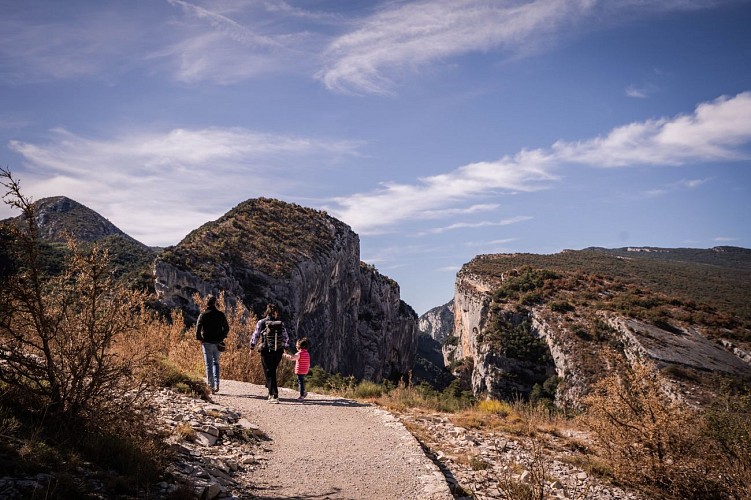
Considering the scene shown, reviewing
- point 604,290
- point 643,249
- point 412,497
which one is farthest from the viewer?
point 643,249

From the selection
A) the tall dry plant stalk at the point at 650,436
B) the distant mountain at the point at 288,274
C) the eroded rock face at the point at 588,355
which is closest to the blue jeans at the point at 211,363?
the tall dry plant stalk at the point at 650,436

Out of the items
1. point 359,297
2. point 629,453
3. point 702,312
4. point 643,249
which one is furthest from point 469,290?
point 643,249

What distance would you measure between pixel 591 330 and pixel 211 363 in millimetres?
42011

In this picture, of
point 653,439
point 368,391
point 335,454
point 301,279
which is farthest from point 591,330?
point 335,454

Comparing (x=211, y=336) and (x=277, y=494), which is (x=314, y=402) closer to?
(x=211, y=336)

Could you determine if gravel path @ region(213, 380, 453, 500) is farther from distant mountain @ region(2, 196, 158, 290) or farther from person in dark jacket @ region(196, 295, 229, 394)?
distant mountain @ region(2, 196, 158, 290)

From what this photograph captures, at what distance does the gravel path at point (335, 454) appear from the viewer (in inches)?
200

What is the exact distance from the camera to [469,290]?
231 ft

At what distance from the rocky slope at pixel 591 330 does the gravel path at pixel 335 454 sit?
23.2 metres

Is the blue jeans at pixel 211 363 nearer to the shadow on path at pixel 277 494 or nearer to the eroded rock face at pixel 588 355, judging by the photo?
the shadow on path at pixel 277 494

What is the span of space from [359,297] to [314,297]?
72.8ft

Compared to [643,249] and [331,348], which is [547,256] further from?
[643,249]

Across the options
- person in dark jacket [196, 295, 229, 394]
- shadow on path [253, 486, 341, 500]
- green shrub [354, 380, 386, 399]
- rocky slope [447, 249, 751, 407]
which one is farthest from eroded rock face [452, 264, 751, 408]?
shadow on path [253, 486, 341, 500]

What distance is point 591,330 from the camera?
143ft
